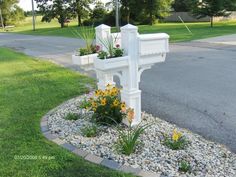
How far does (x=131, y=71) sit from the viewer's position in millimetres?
4289

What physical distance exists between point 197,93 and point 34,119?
3.39m

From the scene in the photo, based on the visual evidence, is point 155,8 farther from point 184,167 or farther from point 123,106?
point 184,167

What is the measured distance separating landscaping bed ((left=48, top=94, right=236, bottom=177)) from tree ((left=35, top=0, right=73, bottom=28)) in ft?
115

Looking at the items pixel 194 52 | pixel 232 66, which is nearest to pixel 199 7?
pixel 194 52

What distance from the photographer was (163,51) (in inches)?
170

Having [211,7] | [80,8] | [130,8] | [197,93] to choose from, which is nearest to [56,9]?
[80,8]

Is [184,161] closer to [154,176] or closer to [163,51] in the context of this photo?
[154,176]

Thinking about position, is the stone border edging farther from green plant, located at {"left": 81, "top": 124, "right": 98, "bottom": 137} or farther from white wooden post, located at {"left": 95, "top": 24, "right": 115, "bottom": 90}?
white wooden post, located at {"left": 95, "top": 24, "right": 115, "bottom": 90}

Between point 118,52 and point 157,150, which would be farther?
point 118,52

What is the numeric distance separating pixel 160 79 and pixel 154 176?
503cm

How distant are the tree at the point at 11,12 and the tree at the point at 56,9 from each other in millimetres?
18114

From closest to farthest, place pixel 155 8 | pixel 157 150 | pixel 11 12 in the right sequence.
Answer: pixel 157 150 → pixel 155 8 → pixel 11 12

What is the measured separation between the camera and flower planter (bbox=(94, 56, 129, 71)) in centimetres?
398

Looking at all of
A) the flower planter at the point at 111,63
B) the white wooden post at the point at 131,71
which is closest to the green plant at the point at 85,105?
the white wooden post at the point at 131,71
